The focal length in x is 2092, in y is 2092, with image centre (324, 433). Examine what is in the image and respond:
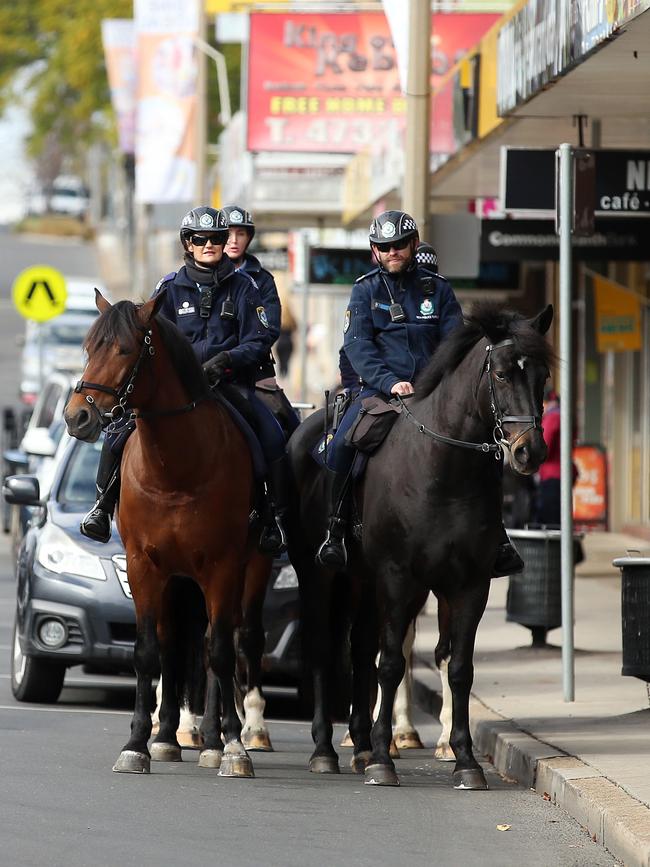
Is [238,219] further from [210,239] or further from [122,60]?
[122,60]

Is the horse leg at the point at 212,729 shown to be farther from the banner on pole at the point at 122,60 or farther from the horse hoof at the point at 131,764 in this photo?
the banner on pole at the point at 122,60

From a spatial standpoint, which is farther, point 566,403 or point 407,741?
point 566,403

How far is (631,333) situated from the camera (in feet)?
→ 75.7

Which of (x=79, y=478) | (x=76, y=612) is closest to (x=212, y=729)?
(x=76, y=612)

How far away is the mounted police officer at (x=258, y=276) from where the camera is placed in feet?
37.1

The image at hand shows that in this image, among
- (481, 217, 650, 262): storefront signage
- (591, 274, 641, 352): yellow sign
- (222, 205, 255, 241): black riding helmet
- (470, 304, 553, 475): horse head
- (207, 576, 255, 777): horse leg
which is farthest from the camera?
(591, 274, 641, 352): yellow sign

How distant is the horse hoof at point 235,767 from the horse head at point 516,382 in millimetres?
2018

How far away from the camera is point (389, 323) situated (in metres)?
10.8

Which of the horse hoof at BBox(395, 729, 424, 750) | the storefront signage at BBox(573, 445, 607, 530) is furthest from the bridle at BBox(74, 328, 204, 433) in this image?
the storefront signage at BBox(573, 445, 607, 530)

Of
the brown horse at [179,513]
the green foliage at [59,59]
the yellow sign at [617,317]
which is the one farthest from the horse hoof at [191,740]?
the green foliage at [59,59]

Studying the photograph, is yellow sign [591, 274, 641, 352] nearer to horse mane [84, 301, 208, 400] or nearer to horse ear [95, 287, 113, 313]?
horse mane [84, 301, 208, 400]

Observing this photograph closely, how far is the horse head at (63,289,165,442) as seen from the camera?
9.67 meters

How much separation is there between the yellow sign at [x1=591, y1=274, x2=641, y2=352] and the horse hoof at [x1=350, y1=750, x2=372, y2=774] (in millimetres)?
12823

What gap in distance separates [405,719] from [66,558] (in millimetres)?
2370
